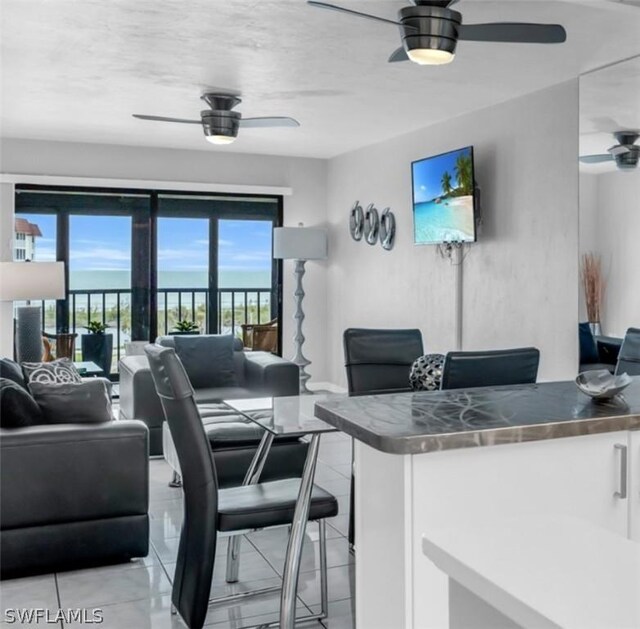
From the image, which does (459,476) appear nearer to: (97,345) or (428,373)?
(428,373)

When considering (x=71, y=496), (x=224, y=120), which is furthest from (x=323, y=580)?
(x=224, y=120)

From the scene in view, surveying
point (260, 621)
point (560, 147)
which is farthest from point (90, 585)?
point (560, 147)

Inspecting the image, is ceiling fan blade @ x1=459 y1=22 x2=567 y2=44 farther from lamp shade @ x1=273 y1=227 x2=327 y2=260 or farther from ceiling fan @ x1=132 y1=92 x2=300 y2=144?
lamp shade @ x1=273 y1=227 x2=327 y2=260

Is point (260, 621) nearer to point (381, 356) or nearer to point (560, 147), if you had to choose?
point (381, 356)

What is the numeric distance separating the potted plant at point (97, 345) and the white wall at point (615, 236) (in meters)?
4.98

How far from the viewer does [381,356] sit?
3967 mm

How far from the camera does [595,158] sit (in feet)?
14.6

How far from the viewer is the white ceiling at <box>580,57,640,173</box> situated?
13.8 feet

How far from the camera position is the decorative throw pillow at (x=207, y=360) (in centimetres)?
570

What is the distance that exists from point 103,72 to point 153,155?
9.80ft

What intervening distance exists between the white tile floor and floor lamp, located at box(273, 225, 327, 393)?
4.02 metres

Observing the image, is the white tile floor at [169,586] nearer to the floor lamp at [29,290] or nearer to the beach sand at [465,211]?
the floor lamp at [29,290]

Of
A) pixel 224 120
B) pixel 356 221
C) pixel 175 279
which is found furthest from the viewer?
pixel 175 279

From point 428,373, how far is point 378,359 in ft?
3.27
